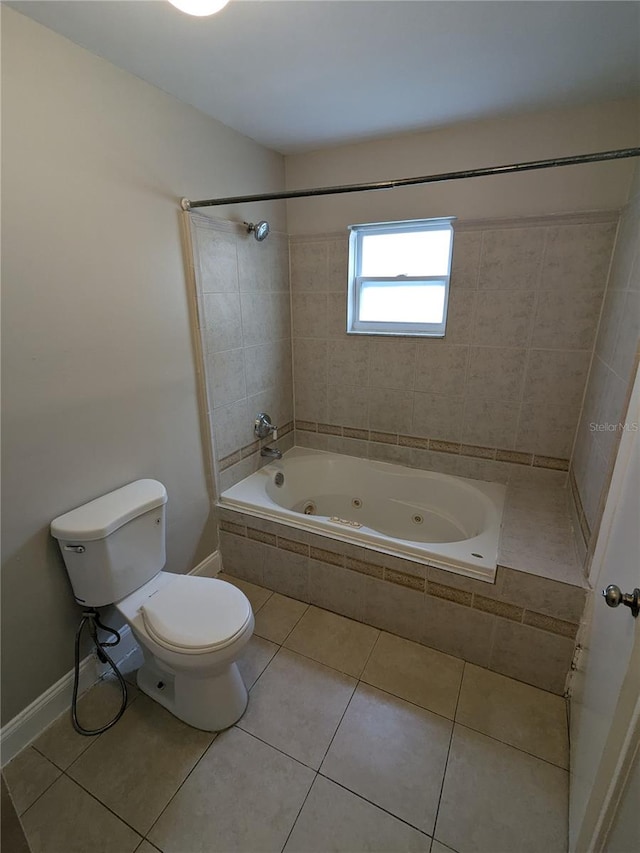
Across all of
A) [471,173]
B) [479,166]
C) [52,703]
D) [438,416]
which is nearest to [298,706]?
[52,703]

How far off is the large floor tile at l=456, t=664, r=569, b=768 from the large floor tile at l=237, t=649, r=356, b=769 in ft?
1.57

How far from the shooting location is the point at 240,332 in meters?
2.21

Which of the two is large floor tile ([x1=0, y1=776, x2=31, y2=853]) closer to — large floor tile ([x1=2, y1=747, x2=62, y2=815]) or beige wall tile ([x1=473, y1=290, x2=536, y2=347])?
large floor tile ([x1=2, y1=747, x2=62, y2=815])

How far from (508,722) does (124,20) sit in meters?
2.70

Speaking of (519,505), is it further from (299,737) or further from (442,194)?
(442,194)

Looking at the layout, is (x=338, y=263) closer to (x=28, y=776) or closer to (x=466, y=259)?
(x=466, y=259)

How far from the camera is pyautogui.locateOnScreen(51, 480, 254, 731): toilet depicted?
138 centimetres

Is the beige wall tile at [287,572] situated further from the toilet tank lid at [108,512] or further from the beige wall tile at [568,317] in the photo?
the beige wall tile at [568,317]

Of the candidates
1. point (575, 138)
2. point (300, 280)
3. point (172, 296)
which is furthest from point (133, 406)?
point (575, 138)

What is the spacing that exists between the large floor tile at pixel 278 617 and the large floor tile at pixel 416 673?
42 cm

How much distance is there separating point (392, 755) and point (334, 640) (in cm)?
53

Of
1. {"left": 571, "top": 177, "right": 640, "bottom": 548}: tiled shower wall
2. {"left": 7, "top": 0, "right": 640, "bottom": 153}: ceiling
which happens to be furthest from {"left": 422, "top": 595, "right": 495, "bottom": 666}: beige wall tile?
{"left": 7, "top": 0, "right": 640, "bottom": 153}: ceiling

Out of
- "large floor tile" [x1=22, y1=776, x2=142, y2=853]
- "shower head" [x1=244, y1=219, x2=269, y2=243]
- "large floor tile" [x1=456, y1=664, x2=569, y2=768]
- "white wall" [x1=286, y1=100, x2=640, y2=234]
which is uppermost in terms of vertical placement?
"white wall" [x1=286, y1=100, x2=640, y2=234]

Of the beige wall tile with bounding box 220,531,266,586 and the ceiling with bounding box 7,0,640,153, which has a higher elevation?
the ceiling with bounding box 7,0,640,153
